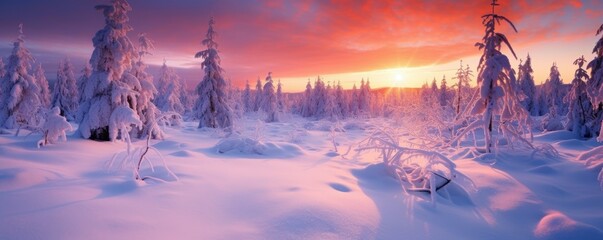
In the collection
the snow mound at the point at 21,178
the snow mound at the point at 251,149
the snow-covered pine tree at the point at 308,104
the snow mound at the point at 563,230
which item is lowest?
the snow mound at the point at 563,230

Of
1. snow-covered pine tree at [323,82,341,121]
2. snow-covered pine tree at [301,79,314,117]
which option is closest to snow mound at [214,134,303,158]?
snow-covered pine tree at [323,82,341,121]

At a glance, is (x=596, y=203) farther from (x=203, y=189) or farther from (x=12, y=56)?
(x=12, y=56)

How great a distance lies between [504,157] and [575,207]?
5.76 metres

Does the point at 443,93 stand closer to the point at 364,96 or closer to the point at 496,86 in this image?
the point at 364,96

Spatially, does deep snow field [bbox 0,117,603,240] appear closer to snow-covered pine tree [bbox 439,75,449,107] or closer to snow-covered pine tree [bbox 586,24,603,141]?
snow-covered pine tree [bbox 586,24,603,141]

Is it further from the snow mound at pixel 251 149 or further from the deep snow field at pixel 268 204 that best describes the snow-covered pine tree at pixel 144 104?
the deep snow field at pixel 268 204

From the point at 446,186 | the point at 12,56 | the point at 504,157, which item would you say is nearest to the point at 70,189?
the point at 446,186

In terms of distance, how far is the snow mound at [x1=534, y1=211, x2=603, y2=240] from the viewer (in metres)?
4.32

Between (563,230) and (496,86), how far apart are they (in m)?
9.27

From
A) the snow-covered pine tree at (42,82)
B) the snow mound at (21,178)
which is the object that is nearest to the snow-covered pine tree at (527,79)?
the snow mound at (21,178)

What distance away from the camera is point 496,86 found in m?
12.1

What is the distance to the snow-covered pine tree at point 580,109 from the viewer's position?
2058cm

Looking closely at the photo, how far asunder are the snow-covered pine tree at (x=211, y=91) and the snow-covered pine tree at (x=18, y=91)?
14.1 metres

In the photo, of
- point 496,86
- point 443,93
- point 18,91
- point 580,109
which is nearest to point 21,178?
point 496,86
